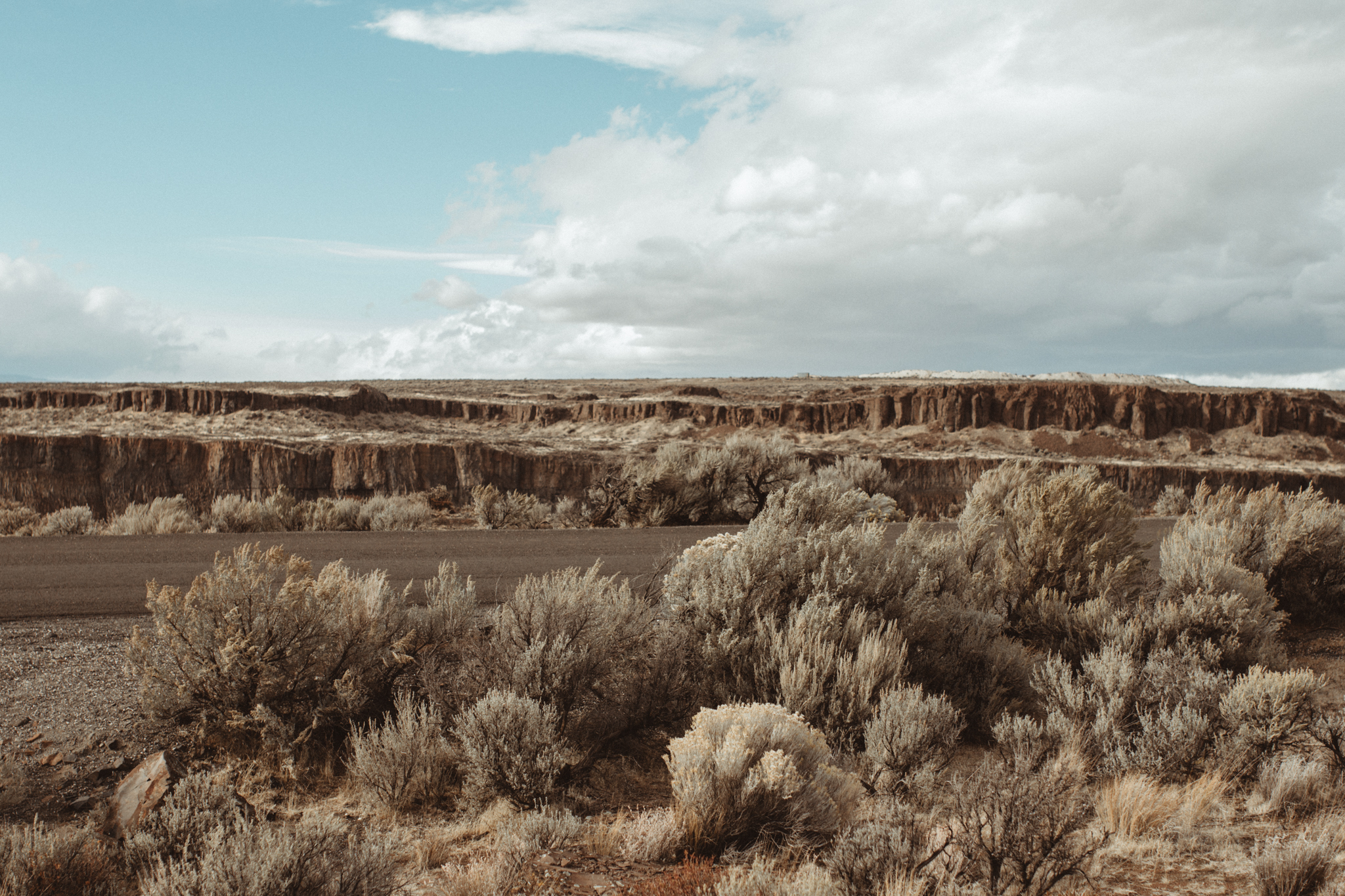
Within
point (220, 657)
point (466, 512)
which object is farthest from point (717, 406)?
point (220, 657)

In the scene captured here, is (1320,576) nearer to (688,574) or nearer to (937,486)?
(688,574)

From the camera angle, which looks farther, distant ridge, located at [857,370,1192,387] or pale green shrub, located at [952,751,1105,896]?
distant ridge, located at [857,370,1192,387]

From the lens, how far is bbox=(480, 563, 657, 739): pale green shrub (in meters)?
6.14

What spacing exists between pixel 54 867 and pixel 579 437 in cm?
4266

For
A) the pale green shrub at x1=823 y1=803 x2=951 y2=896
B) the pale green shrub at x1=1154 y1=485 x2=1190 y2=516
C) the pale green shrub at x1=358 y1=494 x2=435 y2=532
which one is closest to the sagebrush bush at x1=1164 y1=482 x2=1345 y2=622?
the pale green shrub at x1=823 y1=803 x2=951 y2=896

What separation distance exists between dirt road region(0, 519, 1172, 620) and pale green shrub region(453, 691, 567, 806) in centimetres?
410

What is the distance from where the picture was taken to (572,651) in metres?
6.23

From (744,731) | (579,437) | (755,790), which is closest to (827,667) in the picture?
(744,731)

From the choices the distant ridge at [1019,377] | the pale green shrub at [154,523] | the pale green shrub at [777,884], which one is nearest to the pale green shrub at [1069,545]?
the pale green shrub at [777,884]

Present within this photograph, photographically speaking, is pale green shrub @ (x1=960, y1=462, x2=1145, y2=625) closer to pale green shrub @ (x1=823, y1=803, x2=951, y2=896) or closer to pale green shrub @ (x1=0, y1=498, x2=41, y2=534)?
pale green shrub @ (x1=823, y1=803, x2=951, y2=896)

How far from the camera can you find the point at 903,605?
7.38m

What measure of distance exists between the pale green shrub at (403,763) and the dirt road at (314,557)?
12.5 ft

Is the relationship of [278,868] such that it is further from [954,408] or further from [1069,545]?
[954,408]

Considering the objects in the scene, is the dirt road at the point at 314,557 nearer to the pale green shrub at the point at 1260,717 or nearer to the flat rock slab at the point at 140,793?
the flat rock slab at the point at 140,793
